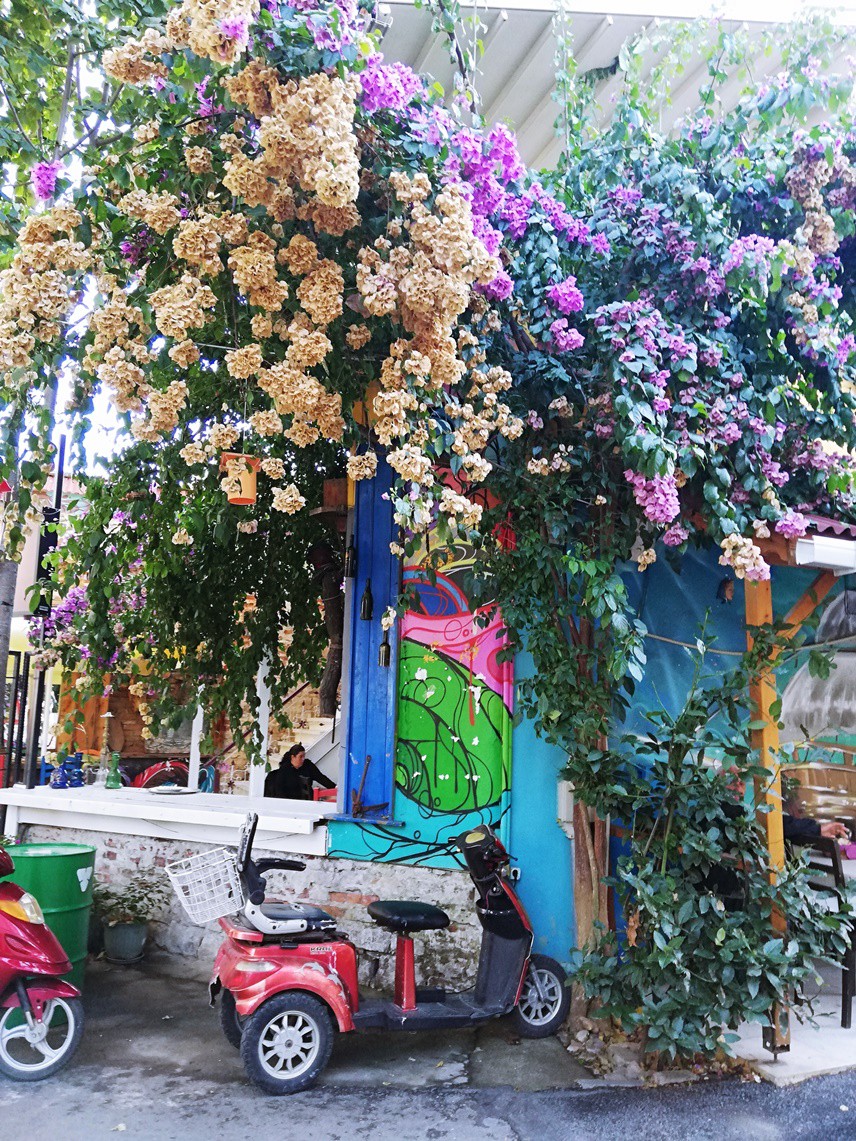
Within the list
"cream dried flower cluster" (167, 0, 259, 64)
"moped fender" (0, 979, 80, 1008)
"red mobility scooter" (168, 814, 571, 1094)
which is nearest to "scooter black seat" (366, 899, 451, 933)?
"red mobility scooter" (168, 814, 571, 1094)

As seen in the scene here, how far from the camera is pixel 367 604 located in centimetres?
637

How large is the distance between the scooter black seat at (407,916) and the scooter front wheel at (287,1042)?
0.52 meters

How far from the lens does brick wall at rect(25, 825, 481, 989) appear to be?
228 inches

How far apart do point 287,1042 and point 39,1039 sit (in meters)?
1.29

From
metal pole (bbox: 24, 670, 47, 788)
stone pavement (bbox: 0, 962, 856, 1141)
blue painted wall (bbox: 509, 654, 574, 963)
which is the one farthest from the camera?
metal pole (bbox: 24, 670, 47, 788)

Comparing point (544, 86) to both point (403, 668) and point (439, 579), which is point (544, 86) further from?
point (403, 668)

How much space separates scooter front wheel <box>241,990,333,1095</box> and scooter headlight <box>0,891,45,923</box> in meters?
1.28

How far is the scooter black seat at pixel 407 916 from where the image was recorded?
15.7ft

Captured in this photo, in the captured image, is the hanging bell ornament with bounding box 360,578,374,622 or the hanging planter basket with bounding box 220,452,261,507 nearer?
the hanging planter basket with bounding box 220,452,261,507

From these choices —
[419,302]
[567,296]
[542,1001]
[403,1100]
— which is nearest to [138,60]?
[419,302]

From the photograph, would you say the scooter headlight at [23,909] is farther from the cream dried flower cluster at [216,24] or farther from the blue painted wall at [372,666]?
the cream dried flower cluster at [216,24]

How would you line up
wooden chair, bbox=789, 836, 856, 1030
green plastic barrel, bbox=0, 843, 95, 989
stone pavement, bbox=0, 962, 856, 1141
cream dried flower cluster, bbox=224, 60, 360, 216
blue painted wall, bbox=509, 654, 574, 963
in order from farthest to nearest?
blue painted wall, bbox=509, 654, 574, 963 → green plastic barrel, bbox=0, 843, 95, 989 → wooden chair, bbox=789, 836, 856, 1030 → stone pavement, bbox=0, 962, 856, 1141 → cream dried flower cluster, bbox=224, 60, 360, 216

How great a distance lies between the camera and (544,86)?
8.47 meters

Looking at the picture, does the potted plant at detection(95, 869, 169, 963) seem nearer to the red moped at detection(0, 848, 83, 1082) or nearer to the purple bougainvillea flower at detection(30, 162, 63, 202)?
the red moped at detection(0, 848, 83, 1082)
